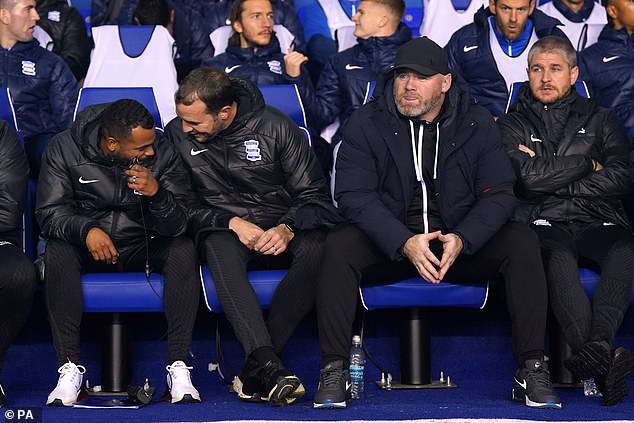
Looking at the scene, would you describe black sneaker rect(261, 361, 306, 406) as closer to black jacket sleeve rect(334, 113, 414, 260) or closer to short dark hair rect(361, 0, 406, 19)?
black jacket sleeve rect(334, 113, 414, 260)

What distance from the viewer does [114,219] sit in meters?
4.58

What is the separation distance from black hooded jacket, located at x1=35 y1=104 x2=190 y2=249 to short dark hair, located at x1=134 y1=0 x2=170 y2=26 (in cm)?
188

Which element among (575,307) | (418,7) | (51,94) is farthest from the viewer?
(418,7)

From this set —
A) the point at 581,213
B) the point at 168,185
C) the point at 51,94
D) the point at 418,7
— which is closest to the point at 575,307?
the point at 581,213

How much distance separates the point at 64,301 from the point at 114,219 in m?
0.43

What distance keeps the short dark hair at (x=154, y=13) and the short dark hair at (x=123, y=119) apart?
6.59 feet

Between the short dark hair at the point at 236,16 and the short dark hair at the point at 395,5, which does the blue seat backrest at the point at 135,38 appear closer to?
the short dark hair at the point at 236,16

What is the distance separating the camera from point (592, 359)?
13.1ft

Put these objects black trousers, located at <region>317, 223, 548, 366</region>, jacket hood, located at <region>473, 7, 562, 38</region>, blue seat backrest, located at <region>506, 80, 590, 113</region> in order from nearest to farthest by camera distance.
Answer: black trousers, located at <region>317, 223, 548, 366</region>
blue seat backrest, located at <region>506, 80, 590, 113</region>
jacket hood, located at <region>473, 7, 562, 38</region>

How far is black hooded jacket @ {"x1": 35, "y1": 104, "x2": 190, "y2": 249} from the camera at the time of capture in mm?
4520

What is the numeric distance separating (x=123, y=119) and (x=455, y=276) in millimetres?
1329

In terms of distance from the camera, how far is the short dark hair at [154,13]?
6379 mm

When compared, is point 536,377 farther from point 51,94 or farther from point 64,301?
point 51,94

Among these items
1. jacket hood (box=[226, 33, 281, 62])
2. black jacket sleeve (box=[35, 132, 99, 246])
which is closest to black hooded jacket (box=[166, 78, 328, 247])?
black jacket sleeve (box=[35, 132, 99, 246])
